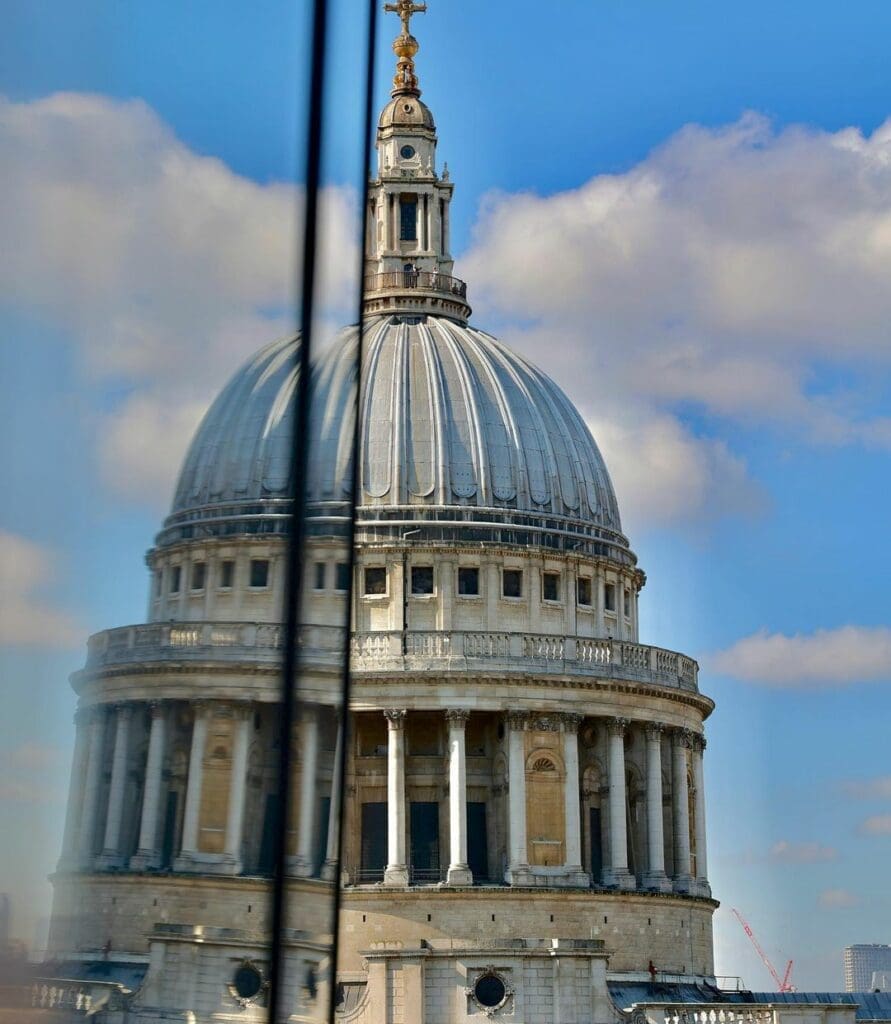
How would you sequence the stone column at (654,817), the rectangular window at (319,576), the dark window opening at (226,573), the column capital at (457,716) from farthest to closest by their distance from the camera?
the stone column at (654,817) → the column capital at (457,716) → the dark window opening at (226,573) → the rectangular window at (319,576)

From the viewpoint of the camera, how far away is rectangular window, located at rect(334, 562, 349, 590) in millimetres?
5043

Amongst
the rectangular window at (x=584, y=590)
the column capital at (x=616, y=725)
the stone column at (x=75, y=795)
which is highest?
the rectangular window at (x=584, y=590)

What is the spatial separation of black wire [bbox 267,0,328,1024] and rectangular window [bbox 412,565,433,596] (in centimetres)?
7245

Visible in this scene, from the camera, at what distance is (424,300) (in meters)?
85.4

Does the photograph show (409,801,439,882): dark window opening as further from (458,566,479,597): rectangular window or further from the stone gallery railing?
(458,566,479,597): rectangular window

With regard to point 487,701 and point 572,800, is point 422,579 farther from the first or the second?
point 572,800

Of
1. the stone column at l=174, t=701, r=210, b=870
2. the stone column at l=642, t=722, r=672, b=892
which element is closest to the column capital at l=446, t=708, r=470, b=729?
the stone column at l=642, t=722, r=672, b=892

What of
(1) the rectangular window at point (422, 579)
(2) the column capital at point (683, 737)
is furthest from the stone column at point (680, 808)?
(1) the rectangular window at point (422, 579)

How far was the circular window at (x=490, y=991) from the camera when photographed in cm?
6050

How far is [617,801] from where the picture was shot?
7544cm

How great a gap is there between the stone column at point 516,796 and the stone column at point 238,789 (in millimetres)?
68697

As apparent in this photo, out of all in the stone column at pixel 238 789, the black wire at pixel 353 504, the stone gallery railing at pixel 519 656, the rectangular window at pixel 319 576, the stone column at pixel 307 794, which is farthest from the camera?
the stone gallery railing at pixel 519 656

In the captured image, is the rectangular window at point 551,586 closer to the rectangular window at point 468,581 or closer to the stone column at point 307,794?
the rectangular window at point 468,581

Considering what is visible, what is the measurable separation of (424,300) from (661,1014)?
34171 millimetres
